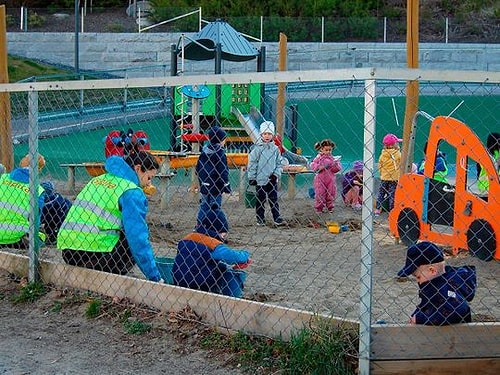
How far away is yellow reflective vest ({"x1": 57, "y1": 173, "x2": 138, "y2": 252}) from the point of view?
636 centimetres

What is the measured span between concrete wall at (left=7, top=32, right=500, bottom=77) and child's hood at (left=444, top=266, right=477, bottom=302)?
73.9 feet

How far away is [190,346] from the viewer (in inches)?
222

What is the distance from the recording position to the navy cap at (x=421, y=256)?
200 inches

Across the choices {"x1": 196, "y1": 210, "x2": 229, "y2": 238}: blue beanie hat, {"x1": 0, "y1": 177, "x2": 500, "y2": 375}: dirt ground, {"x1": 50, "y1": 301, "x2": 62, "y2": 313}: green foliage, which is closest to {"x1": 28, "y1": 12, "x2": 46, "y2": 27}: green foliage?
{"x1": 0, "y1": 177, "x2": 500, "y2": 375}: dirt ground

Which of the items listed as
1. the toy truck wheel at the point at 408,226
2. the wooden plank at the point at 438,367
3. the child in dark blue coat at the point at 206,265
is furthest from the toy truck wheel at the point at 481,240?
the wooden plank at the point at 438,367

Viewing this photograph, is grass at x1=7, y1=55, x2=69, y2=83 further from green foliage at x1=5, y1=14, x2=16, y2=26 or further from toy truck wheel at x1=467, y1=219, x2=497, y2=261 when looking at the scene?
toy truck wheel at x1=467, y1=219, x2=497, y2=261

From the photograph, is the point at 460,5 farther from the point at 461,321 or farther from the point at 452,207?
the point at 461,321

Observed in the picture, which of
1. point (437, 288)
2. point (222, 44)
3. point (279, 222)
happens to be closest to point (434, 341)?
point (437, 288)

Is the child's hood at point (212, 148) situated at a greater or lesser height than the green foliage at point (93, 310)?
greater

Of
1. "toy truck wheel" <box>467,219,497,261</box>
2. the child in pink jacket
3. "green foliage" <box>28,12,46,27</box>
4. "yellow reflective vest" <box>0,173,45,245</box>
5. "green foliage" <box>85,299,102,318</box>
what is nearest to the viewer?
"green foliage" <box>85,299,102,318</box>

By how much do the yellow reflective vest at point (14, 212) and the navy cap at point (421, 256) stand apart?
3.91 metres

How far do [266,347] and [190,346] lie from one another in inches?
21.1

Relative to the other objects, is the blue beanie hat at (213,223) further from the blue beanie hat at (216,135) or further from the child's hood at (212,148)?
the blue beanie hat at (216,135)

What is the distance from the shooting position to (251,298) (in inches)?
265
